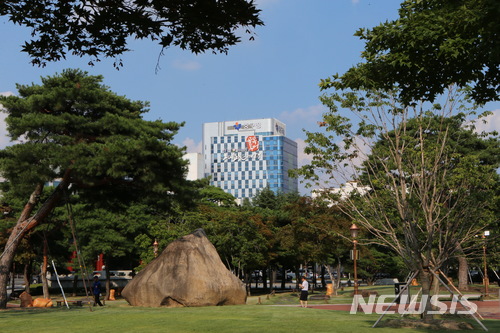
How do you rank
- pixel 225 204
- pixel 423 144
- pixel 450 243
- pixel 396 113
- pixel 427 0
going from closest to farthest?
pixel 427 0
pixel 450 243
pixel 396 113
pixel 423 144
pixel 225 204

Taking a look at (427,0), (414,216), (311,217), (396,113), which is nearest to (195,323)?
(414,216)

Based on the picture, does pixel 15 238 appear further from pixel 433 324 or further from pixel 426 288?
pixel 433 324

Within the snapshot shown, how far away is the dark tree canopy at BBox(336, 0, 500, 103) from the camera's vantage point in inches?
420

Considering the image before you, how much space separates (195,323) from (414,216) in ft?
27.2

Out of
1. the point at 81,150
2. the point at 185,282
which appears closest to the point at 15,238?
the point at 81,150

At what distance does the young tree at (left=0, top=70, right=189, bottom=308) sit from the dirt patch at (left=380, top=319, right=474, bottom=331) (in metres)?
15.2

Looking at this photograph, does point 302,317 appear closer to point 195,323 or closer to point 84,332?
point 195,323

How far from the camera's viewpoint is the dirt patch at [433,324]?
1703cm

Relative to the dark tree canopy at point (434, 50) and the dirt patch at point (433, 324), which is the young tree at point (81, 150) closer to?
the dirt patch at point (433, 324)

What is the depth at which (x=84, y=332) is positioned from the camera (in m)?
16.8

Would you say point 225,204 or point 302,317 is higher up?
point 225,204

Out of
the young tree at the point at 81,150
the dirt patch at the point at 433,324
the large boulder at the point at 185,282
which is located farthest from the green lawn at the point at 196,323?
the young tree at the point at 81,150

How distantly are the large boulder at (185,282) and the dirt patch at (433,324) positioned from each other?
13127 mm

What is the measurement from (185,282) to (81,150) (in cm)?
824
